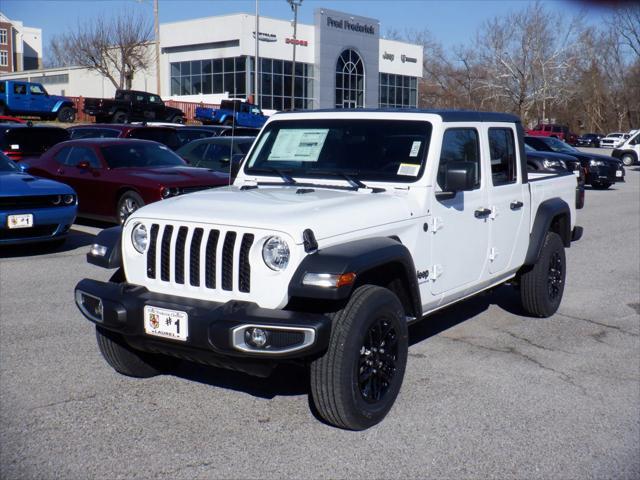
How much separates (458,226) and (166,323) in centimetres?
234

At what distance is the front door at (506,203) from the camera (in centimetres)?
631

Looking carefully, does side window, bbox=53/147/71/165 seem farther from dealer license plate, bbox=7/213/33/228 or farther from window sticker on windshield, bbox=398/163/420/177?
window sticker on windshield, bbox=398/163/420/177

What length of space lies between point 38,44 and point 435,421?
11470 centimetres

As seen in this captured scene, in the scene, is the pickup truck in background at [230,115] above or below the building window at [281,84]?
below

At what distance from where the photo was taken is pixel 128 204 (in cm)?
1188

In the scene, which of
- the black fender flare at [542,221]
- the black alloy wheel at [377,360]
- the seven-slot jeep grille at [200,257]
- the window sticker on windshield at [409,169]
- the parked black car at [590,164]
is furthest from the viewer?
the parked black car at [590,164]

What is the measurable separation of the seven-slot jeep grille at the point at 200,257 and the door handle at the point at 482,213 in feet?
7.30

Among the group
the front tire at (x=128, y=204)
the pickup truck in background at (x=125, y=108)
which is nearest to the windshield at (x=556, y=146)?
the front tire at (x=128, y=204)

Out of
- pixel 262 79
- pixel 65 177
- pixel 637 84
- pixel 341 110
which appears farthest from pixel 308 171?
pixel 637 84

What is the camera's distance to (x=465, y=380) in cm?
557

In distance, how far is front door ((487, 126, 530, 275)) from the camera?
6.31 metres

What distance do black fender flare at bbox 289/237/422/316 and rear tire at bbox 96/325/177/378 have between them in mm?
1538

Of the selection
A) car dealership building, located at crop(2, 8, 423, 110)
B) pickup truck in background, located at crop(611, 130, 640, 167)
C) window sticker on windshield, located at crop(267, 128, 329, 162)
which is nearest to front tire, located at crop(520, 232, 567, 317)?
window sticker on windshield, located at crop(267, 128, 329, 162)

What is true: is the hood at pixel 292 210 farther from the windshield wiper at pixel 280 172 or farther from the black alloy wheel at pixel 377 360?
the black alloy wheel at pixel 377 360
